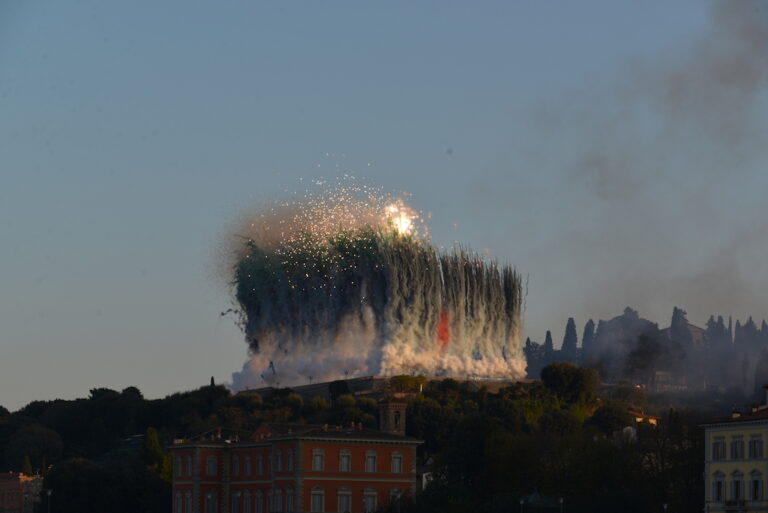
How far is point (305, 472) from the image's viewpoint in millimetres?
110625

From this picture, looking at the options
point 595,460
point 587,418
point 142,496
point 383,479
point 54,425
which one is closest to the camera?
point 595,460

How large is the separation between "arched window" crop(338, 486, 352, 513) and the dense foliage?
5.24m

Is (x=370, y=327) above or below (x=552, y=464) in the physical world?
above

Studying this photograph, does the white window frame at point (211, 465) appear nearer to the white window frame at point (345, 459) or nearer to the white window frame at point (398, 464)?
the white window frame at point (345, 459)

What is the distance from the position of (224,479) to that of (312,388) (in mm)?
58601

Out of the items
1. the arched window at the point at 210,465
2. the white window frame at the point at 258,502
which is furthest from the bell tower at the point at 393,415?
the white window frame at the point at 258,502

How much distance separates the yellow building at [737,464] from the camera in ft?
293

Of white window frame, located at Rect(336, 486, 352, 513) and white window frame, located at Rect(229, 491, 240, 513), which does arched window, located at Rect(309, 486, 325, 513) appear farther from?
white window frame, located at Rect(229, 491, 240, 513)

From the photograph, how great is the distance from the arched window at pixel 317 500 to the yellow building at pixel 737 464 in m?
27.3

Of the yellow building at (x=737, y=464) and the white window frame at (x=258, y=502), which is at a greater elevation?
the yellow building at (x=737, y=464)

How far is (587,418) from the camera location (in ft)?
536

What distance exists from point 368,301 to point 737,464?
91153mm

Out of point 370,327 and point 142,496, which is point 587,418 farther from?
point 142,496

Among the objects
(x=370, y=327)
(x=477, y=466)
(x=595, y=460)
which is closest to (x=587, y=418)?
(x=370, y=327)
